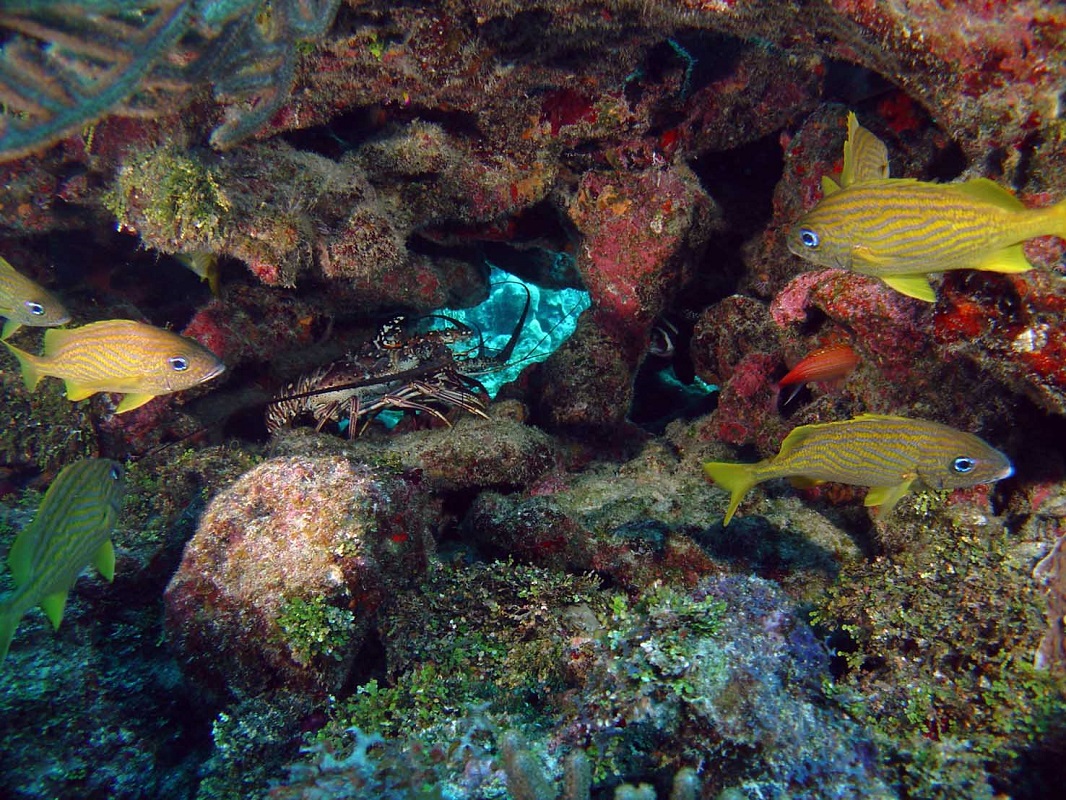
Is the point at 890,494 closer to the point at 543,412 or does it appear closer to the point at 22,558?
the point at 543,412

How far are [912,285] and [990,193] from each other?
44 cm

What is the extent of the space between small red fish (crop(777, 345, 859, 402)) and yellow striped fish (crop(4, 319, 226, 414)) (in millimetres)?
4149

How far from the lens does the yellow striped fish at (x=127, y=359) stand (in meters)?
3.13

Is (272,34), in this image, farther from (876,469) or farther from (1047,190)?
(1047,190)

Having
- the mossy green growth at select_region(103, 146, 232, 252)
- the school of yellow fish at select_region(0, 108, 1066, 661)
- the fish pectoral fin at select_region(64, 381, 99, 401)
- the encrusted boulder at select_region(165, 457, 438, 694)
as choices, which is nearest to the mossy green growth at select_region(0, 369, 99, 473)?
the fish pectoral fin at select_region(64, 381, 99, 401)

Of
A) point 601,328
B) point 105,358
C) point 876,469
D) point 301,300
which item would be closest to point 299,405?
point 301,300

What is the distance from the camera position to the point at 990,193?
2.07m

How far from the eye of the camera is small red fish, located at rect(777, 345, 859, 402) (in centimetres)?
398

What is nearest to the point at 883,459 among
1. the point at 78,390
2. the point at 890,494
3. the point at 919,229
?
the point at 890,494

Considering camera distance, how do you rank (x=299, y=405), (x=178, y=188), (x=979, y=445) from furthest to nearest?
(x=299, y=405)
(x=178, y=188)
(x=979, y=445)

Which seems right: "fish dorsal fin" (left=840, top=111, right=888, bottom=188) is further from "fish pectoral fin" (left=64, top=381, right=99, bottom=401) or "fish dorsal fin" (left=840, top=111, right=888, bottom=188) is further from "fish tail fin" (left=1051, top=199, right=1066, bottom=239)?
"fish pectoral fin" (left=64, top=381, right=99, bottom=401)

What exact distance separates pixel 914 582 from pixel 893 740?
3.02 feet

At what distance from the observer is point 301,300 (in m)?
5.33

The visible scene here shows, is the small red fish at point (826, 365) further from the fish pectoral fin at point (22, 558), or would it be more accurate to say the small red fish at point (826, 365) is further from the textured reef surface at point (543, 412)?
the fish pectoral fin at point (22, 558)
